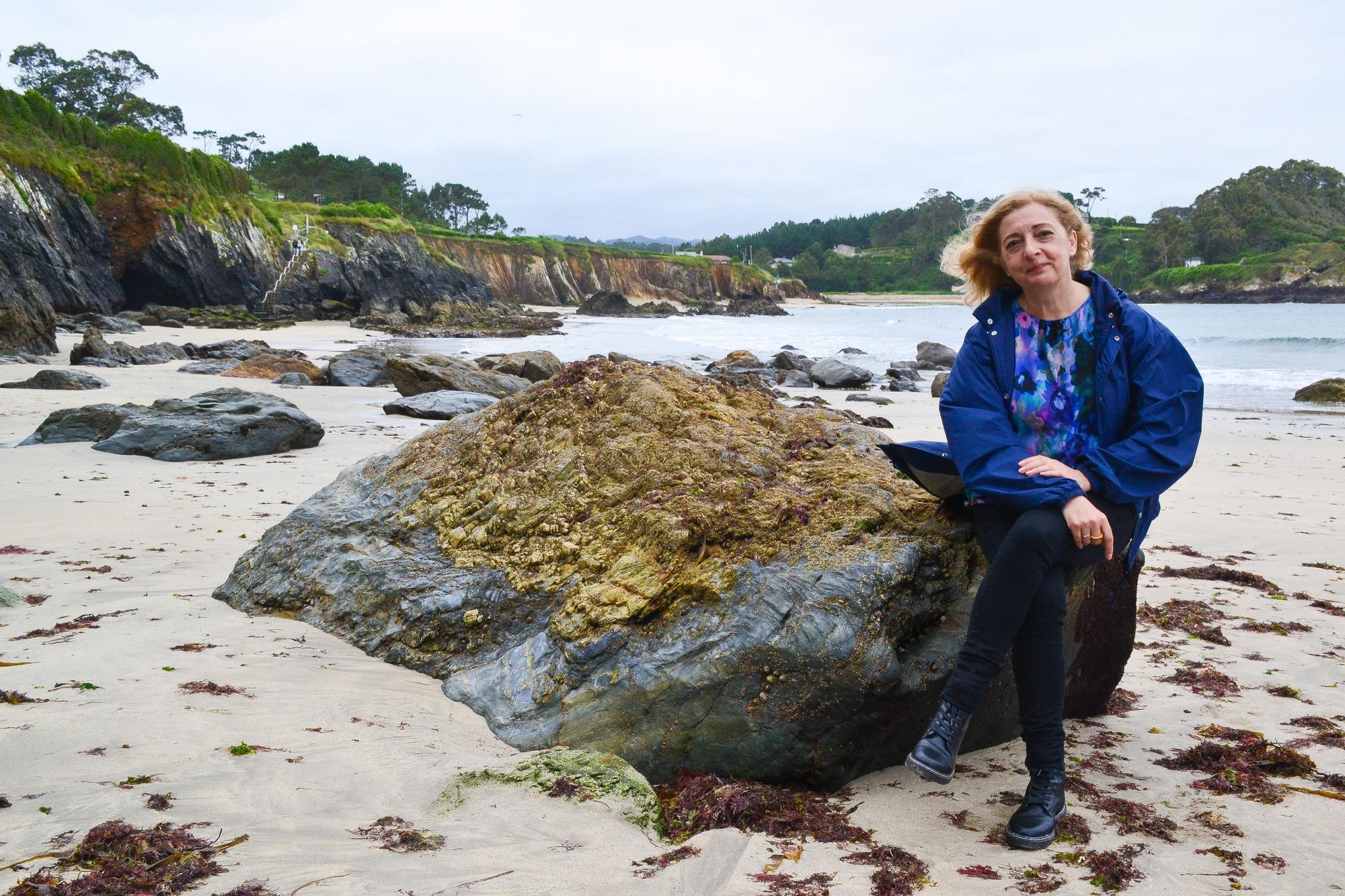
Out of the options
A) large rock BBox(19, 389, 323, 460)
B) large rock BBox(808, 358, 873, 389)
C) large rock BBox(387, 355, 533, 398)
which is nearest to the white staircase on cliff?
large rock BBox(387, 355, 533, 398)

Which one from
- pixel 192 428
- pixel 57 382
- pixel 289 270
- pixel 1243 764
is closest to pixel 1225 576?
pixel 1243 764

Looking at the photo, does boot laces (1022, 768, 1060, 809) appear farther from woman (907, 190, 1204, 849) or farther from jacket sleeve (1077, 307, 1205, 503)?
jacket sleeve (1077, 307, 1205, 503)

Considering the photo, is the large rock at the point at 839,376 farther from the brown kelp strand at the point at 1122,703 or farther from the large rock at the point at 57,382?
the brown kelp strand at the point at 1122,703

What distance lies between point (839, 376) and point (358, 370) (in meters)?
10.7

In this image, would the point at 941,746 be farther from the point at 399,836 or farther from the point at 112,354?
the point at 112,354

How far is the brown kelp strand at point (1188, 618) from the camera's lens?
4520 millimetres

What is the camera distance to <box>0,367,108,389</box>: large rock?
1375cm

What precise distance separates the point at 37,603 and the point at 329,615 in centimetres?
149

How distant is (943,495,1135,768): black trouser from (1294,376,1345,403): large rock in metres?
19.4

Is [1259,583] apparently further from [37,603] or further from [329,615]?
[37,603]

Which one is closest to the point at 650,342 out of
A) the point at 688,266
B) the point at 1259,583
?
the point at 1259,583

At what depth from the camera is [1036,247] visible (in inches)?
121

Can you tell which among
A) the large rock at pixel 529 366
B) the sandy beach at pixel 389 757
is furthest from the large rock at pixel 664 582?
the large rock at pixel 529 366

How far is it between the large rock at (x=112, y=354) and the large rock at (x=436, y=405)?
901 cm
